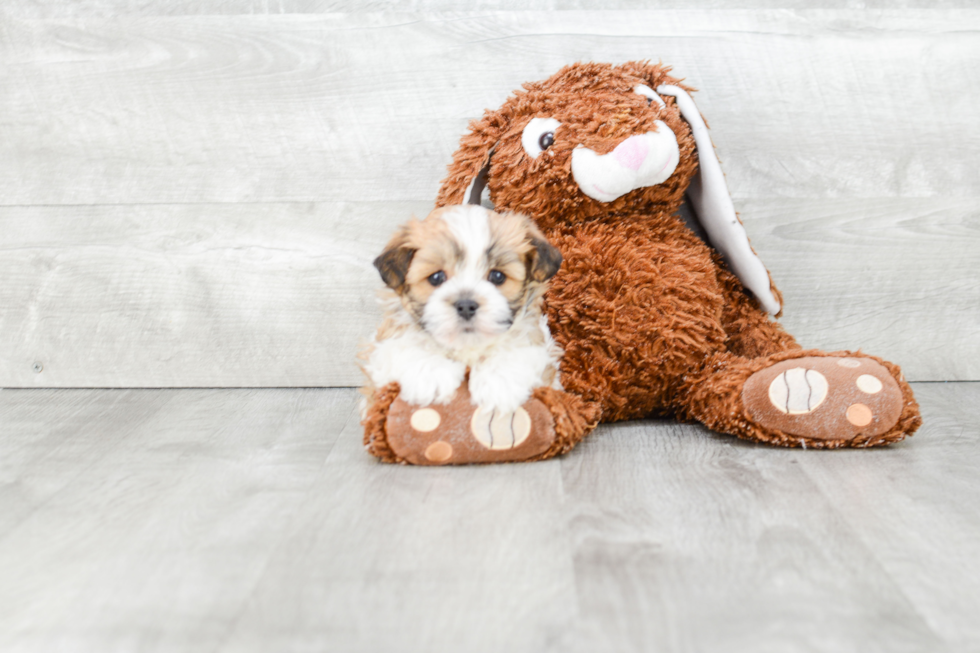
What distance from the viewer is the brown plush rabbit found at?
1.05 metres

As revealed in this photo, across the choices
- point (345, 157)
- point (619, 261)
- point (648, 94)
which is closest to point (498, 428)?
point (619, 261)

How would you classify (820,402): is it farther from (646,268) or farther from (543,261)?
(543,261)

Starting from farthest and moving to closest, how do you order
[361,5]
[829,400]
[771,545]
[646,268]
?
1. [361,5]
2. [646,268]
3. [829,400]
4. [771,545]

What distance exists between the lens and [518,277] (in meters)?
0.99

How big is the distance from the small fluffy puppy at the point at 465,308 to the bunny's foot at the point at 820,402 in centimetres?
29

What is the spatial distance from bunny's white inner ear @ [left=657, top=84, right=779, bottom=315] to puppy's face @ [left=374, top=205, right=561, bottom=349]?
1.15 ft

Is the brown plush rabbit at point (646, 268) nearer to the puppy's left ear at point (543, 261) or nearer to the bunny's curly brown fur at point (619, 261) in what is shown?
the bunny's curly brown fur at point (619, 261)

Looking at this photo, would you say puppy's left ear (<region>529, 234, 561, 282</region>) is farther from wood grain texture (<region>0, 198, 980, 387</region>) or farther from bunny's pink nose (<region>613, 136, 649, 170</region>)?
wood grain texture (<region>0, 198, 980, 387</region>)

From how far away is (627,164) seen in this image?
1078 mm

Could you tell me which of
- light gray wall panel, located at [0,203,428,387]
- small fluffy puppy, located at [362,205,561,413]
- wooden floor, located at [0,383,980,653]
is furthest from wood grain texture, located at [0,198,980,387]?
small fluffy puppy, located at [362,205,561,413]

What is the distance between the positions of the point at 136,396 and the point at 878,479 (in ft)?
4.20

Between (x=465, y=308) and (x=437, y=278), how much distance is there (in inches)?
2.8

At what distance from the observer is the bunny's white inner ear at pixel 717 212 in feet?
3.85

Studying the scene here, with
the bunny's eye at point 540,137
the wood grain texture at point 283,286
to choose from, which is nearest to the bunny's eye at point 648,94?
the bunny's eye at point 540,137
